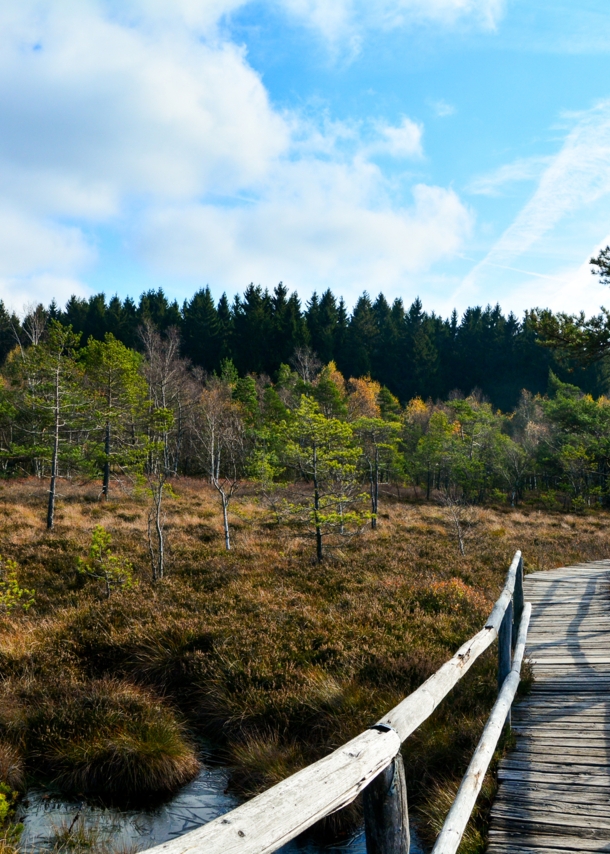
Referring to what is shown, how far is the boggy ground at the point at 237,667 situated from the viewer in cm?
654

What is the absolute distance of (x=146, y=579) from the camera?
14906 mm

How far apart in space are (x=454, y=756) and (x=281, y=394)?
47.7m

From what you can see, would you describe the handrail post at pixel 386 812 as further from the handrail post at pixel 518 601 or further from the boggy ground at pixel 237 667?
the handrail post at pixel 518 601

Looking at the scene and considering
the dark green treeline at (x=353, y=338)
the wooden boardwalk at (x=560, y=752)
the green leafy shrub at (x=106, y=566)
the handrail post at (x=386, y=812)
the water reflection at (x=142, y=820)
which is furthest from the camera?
→ the dark green treeline at (x=353, y=338)

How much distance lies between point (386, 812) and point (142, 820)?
16.0 feet

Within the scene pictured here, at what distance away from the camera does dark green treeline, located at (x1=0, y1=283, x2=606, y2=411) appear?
73938 millimetres

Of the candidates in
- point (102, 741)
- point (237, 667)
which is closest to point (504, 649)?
point (237, 667)

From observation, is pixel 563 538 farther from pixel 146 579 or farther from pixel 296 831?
pixel 296 831

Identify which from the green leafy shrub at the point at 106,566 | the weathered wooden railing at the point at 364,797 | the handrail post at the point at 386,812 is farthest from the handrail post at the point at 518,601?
the green leafy shrub at the point at 106,566

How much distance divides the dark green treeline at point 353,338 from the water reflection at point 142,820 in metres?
66.1

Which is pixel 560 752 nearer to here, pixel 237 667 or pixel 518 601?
pixel 518 601

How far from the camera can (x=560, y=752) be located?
4695mm

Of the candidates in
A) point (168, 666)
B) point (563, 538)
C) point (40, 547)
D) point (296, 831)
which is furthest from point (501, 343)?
point (296, 831)

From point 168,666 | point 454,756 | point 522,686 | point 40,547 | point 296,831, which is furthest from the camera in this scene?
point 40,547
